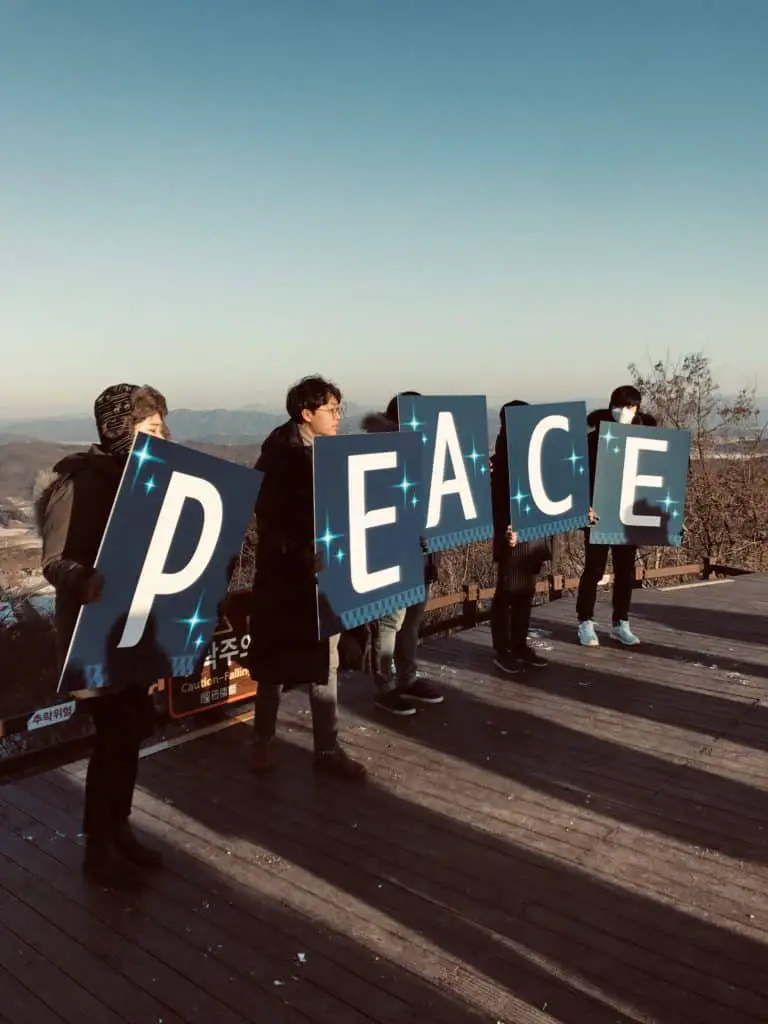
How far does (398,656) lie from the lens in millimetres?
5258

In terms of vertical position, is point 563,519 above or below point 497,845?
above

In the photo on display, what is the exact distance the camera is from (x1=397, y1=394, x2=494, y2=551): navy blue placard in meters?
4.56

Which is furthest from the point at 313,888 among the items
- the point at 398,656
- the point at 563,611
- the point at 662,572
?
the point at 662,572

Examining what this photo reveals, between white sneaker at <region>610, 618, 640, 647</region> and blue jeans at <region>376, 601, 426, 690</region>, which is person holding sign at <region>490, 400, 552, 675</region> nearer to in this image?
blue jeans at <region>376, 601, 426, 690</region>

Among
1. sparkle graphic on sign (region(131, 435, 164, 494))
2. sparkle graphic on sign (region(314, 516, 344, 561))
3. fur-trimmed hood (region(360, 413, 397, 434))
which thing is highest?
fur-trimmed hood (region(360, 413, 397, 434))

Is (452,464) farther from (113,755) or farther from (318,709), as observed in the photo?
(113,755)

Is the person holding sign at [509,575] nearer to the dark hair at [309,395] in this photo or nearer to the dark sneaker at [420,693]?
the dark sneaker at [420,693]

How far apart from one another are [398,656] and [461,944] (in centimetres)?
252

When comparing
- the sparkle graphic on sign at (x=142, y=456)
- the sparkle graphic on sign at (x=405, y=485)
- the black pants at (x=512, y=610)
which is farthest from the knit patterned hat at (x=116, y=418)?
the black pants at (x=512, y=610)

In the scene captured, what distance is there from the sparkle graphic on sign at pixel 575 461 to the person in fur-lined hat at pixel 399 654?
3.78 ft

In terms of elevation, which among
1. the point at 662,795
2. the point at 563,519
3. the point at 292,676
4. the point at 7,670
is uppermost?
the point at 563,519

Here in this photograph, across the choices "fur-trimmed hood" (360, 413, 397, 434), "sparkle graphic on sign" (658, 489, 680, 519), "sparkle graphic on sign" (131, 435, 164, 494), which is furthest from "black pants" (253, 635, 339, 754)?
"sparkle graphic on sign" (658, 489, 680, 519)

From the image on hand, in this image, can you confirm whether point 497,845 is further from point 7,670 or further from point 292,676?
point 7,670

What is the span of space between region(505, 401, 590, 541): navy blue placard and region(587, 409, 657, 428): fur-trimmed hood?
34 cm
